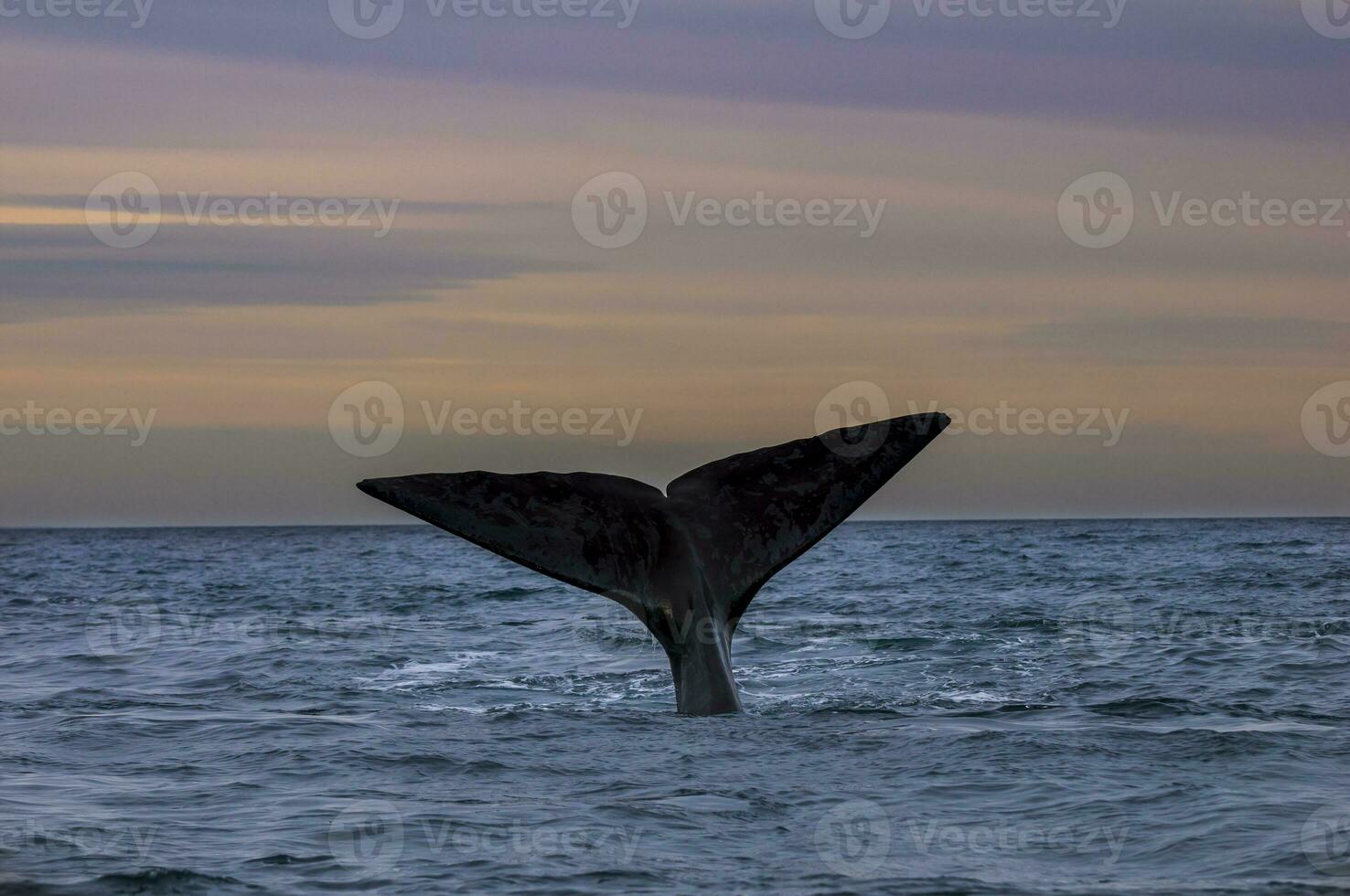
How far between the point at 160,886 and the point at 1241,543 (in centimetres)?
6164

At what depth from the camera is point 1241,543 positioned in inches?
2454

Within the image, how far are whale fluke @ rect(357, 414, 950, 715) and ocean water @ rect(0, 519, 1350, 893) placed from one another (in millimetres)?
862

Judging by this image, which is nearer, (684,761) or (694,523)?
(684,761)

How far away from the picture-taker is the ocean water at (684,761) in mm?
6953

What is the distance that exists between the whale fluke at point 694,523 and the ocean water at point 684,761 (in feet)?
2.83

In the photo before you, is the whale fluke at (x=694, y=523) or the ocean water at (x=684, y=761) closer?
the ocean water at (x=684, y=761)

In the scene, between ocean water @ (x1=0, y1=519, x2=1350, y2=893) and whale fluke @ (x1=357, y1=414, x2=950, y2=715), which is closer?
ocean water @ (x1=0, y1=519, x2=1350, y2=893)

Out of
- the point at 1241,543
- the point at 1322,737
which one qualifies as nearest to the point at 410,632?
the point at 1322,737

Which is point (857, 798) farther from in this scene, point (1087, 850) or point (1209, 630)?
point (1209, 630)

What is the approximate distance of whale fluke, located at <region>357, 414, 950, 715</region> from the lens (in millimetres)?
9234

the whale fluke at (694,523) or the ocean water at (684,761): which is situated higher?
the whale fluke at (694,523)

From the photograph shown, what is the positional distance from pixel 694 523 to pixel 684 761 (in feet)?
5.44

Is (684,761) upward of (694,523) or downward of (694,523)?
downward

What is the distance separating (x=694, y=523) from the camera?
10.1 meters
